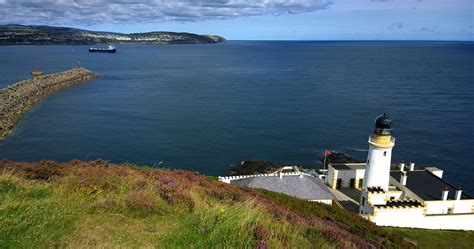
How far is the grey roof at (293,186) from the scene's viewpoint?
84.8 feet

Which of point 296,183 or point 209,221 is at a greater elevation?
point 209,221

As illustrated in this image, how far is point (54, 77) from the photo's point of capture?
93375 mm

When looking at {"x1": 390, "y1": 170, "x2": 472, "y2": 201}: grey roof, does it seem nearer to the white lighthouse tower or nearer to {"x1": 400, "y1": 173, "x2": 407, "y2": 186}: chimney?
{"x1": 400, "y1": 173, "x2": 407, "y2": 186}: chimney

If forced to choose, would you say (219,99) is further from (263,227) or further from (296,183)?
(263,227)

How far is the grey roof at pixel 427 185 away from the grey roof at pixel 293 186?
666 cm

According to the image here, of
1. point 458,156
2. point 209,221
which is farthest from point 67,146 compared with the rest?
point 458,156

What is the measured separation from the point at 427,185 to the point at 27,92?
7392cm

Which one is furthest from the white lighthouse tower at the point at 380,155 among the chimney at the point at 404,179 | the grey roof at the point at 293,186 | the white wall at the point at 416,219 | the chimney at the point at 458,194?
the chimney at the point at 458,194

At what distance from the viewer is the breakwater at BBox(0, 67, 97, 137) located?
5441cm

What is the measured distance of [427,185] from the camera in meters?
27.8

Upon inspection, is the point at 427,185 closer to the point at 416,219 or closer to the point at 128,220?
the point at 416,219

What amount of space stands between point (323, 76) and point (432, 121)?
56.2m

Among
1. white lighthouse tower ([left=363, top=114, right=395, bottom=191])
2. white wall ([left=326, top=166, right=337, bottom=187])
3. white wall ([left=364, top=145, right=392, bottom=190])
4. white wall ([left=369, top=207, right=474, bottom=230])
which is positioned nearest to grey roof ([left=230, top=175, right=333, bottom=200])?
white wall ([left=364, top=145, right=392, bottom=190])

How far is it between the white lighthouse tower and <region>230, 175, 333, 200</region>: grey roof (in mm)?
3636
